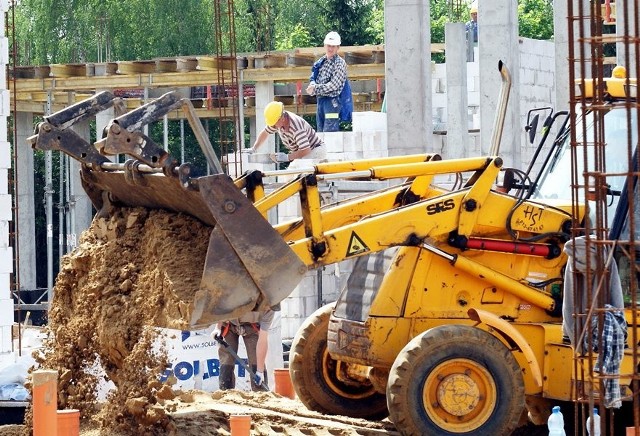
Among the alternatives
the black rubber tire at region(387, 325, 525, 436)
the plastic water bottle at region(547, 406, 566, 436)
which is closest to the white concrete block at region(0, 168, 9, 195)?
the black rubber tire at region(387, 325, 525, 436)

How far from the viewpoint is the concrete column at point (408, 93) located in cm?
1883

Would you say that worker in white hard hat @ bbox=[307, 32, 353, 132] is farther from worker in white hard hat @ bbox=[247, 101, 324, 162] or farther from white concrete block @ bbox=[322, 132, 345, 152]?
worker in white hard hat @ bbox=[247, 101, 324, 162]

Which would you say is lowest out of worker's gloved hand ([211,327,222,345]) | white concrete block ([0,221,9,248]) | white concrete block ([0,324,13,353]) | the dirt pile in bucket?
white concrete block ([0,324,13,353])

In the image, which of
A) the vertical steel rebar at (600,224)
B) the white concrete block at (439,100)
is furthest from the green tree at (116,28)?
the vertical steel rebar at (600,224)

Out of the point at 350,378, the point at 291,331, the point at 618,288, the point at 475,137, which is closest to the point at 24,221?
the point at 475,137

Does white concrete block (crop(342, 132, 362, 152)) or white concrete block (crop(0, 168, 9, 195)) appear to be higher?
white concrete block (crop(342, 132, 362, 152))

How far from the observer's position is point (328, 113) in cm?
2175

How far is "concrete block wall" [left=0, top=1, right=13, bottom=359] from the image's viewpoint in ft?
60.1

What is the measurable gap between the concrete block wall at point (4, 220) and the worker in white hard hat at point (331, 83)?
448 cm

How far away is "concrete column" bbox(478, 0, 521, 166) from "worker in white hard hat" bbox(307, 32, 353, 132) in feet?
6.57

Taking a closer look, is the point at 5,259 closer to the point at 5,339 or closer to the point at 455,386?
the point at 5,339

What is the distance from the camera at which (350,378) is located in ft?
40.4

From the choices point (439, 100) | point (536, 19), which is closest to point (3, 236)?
point (439, 100)

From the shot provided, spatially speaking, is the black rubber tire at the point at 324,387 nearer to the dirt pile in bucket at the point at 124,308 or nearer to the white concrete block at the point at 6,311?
the dirt pile in bucket at the point at 124,308
